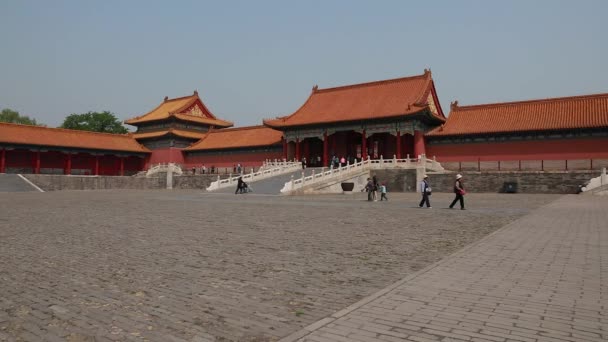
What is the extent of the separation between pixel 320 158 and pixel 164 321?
126ft

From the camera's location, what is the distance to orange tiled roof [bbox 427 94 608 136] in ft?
98.9

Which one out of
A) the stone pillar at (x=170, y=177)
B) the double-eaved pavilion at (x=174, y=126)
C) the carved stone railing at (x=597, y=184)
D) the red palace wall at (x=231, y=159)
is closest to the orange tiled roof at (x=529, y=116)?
the carved stone railing at (x=597, y=184)

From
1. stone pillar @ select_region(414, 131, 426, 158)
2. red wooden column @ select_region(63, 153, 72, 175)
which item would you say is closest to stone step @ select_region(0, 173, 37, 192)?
red wooden column @ select_region(63, 153, 72, 175)

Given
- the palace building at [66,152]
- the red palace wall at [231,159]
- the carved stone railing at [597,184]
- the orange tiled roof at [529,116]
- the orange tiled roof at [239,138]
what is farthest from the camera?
the orange tiled roof at [239,138]

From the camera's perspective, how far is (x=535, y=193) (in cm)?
2795

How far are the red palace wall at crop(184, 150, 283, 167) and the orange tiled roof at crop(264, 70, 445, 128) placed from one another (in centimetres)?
434

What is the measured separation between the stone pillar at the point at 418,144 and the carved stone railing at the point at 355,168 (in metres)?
1.10

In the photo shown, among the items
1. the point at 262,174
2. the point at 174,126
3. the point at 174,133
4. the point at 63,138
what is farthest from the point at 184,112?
the point at 262,174

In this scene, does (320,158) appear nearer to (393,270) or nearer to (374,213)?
(374,213)

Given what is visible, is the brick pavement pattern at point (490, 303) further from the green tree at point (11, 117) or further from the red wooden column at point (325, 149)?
the green tree at point (11, 117)

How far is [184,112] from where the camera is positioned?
53.2 meters

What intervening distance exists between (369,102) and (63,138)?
102 feet

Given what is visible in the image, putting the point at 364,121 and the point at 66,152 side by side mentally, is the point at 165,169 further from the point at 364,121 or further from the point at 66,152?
the point at 364,121

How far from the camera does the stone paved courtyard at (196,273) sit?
4059mm
